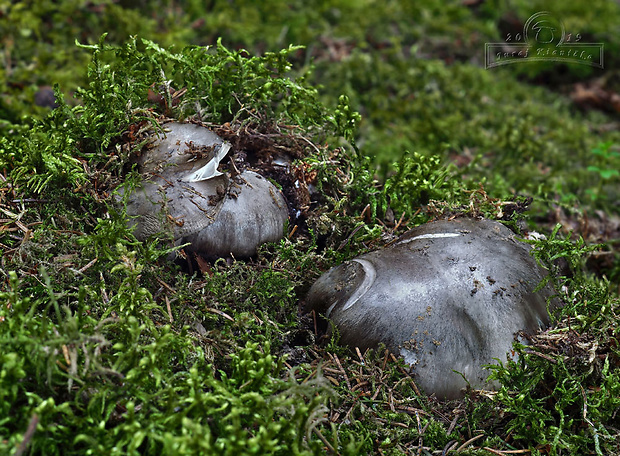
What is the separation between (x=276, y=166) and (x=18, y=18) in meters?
3.23

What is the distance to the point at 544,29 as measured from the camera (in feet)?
19.8

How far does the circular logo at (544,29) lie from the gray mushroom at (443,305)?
4557mm

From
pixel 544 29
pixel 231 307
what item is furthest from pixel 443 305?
pixel 544 29

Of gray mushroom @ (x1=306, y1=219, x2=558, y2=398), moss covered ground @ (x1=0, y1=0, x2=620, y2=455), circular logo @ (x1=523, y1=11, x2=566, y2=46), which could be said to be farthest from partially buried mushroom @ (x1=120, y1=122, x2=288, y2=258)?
circular logo @ (x1=523, y1=11, x2=566, y2=46)

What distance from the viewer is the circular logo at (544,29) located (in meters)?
5.98

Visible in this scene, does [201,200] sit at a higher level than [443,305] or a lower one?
higher

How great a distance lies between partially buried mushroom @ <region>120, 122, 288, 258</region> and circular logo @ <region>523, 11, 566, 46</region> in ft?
16.1

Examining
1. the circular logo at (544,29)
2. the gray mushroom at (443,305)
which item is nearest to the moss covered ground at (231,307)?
the gray mushroom at (443,305)

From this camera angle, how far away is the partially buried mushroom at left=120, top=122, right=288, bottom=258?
231cm

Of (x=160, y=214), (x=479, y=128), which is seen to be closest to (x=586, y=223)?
(x=479, y=128)

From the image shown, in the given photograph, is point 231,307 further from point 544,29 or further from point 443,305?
point 544,29

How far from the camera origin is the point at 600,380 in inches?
90.0

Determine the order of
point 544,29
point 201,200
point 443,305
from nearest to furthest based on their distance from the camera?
1. point 443,305
2. point 201,200
3. point 544,29

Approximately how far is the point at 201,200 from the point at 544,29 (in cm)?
530
